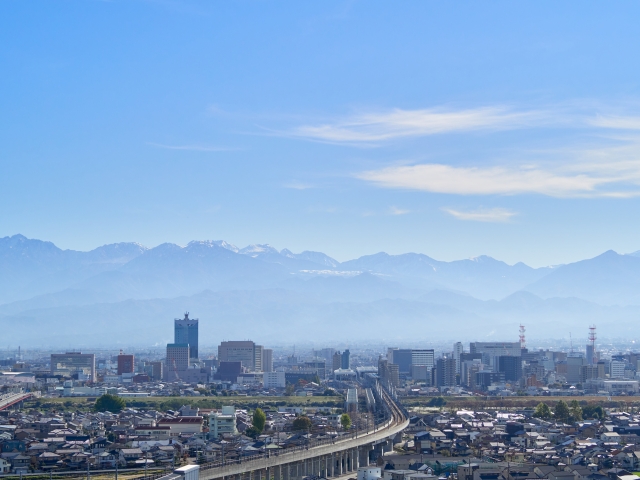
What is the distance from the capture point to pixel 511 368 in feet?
271

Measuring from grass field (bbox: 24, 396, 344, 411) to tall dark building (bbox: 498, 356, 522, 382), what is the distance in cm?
2645

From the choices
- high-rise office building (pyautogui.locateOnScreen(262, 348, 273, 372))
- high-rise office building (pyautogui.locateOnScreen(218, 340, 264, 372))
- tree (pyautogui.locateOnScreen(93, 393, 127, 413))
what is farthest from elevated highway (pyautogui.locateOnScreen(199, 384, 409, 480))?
high-rise office building (pyautogui.locateOnScreen(262, 348, 273, 372))

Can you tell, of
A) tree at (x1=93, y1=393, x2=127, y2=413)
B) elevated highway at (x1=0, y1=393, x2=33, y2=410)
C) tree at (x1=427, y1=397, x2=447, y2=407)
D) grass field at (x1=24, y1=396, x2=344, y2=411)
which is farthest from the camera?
tree at (x1=427, y1=397, x2=447, y2=407)

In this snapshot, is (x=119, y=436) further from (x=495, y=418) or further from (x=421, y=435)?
(x=495, y=418)

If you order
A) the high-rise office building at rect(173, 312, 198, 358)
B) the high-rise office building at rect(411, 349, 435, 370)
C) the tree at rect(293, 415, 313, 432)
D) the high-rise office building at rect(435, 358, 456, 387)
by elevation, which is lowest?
the tree at rect(293, 415, 313, 432)

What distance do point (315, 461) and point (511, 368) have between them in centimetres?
5637

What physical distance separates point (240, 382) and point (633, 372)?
3321 cm

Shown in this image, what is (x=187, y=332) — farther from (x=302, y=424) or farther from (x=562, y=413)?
(x=302, y=424)

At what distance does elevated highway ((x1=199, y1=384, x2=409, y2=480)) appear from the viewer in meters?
24.8

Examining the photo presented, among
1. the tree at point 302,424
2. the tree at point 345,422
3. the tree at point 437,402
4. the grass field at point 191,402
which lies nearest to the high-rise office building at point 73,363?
the grass field at point 191,402

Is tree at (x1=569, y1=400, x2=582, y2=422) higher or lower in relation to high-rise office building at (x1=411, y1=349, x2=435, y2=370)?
lower

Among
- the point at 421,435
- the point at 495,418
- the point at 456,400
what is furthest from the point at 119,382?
the point at 421,435

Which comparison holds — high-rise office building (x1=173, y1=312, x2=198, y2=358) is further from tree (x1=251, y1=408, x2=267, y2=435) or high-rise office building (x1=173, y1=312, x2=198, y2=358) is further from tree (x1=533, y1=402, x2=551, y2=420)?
tree (x1=251, y1=408, x2=267, y2=435)

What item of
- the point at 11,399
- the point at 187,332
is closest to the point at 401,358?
the point at 187,332
